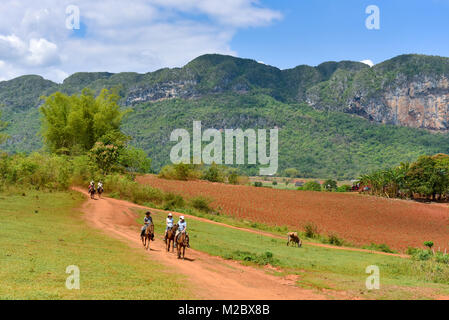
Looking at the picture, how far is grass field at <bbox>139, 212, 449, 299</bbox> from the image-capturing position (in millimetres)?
13430

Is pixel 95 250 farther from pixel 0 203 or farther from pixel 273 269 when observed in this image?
pixel 0 203

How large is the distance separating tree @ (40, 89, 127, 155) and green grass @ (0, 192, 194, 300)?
31219 mm

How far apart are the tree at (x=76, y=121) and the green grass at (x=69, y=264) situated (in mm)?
31219

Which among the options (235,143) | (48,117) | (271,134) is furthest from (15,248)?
(271,134)

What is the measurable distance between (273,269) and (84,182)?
34.6 meters

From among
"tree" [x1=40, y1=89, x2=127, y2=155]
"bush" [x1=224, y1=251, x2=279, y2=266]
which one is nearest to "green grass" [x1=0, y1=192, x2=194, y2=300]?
"bush" [x1=224, y1=251, x2=279, y2=266]

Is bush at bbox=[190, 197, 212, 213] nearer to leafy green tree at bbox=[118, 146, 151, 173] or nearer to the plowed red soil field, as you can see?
the plowed red soil field

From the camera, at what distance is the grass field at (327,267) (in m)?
13.4

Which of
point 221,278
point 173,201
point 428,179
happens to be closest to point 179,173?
point 173,201

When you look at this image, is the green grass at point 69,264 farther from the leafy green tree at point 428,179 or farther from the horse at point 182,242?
the leafy green tree at point 428,179

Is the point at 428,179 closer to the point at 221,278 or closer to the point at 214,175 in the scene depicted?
the point at 214,175

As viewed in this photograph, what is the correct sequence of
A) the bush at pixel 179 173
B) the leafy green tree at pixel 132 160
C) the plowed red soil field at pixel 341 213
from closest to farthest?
the plowed red soil field at pixel 341 213
the leafy green tree at pixel 132 160
the bush at pixel 179 173

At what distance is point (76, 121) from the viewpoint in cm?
5525

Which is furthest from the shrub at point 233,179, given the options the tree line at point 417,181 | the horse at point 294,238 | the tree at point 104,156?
the horse at point 294,238
